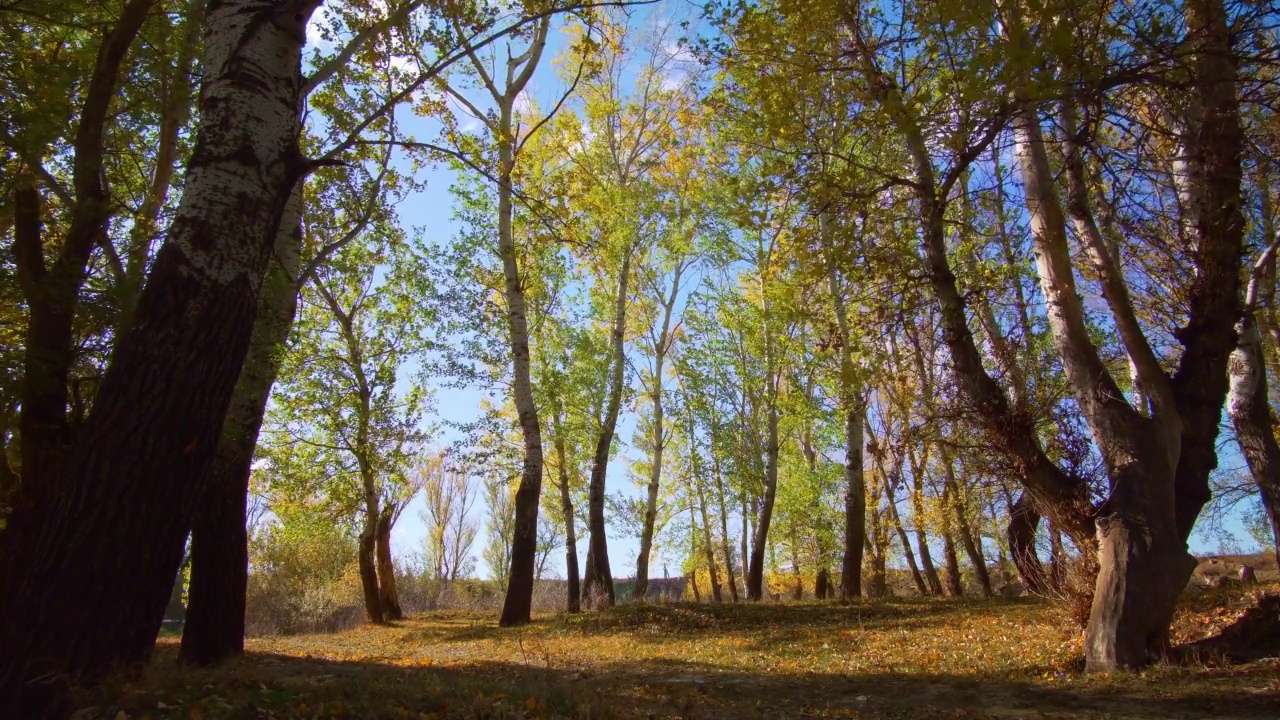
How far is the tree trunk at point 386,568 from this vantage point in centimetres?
1638

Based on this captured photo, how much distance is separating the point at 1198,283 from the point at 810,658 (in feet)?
16.4

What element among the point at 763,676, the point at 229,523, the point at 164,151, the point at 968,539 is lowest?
the point at 763,676

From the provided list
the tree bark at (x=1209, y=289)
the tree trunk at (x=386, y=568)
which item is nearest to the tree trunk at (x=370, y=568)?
the tree trunk at (x=386, y=568)

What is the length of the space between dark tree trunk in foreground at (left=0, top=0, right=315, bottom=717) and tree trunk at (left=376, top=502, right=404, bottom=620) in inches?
546

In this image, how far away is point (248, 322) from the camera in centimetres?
Result: 342

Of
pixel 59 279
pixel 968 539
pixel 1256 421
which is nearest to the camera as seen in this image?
pixel 59 279

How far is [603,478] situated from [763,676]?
28.8 ft

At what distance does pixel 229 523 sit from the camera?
6.07m

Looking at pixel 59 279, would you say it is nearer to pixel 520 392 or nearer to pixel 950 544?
pixel 520 392

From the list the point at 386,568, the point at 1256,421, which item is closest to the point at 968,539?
the point at 1256,421

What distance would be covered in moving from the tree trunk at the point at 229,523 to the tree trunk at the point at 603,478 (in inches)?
325

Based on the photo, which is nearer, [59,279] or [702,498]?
[59,279]

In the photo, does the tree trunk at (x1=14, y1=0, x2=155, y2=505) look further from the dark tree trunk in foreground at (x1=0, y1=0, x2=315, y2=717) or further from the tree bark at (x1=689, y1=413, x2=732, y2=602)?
the tree bark at (x1=689, y1=413, x2=732, y2=602)

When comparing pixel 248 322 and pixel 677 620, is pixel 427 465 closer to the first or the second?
pixel 677 620
